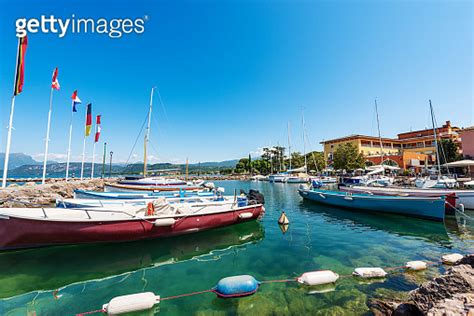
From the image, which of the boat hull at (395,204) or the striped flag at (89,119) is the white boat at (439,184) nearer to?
the boat hull at (395,204)

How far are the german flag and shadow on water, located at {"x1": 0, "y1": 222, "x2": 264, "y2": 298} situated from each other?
11.2 m

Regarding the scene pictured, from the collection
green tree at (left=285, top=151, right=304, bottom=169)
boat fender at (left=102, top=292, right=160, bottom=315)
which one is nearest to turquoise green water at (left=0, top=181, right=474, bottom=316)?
boat fender at (left=102, top=292, right=160, bottom=315)

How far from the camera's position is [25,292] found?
211 inches

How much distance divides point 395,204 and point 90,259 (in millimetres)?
17438

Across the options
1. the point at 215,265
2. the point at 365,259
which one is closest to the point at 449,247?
the point at 365,259

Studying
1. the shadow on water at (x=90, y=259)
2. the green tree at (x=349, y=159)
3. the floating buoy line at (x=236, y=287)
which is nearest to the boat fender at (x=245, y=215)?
the shadow on water at (x=90, y=259)

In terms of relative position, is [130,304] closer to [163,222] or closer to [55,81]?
[163,222]

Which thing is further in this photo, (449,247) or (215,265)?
(449,247)

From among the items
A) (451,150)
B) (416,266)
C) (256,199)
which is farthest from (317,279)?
(451,150)

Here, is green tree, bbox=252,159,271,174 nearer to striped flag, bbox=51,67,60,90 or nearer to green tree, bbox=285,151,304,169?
green tree, bbox=285,151,304,169

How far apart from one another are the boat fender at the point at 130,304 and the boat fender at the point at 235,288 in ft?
5.06

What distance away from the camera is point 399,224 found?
38.9 ft

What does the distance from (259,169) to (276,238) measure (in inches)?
3105

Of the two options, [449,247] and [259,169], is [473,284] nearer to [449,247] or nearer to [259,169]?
[449,247]
